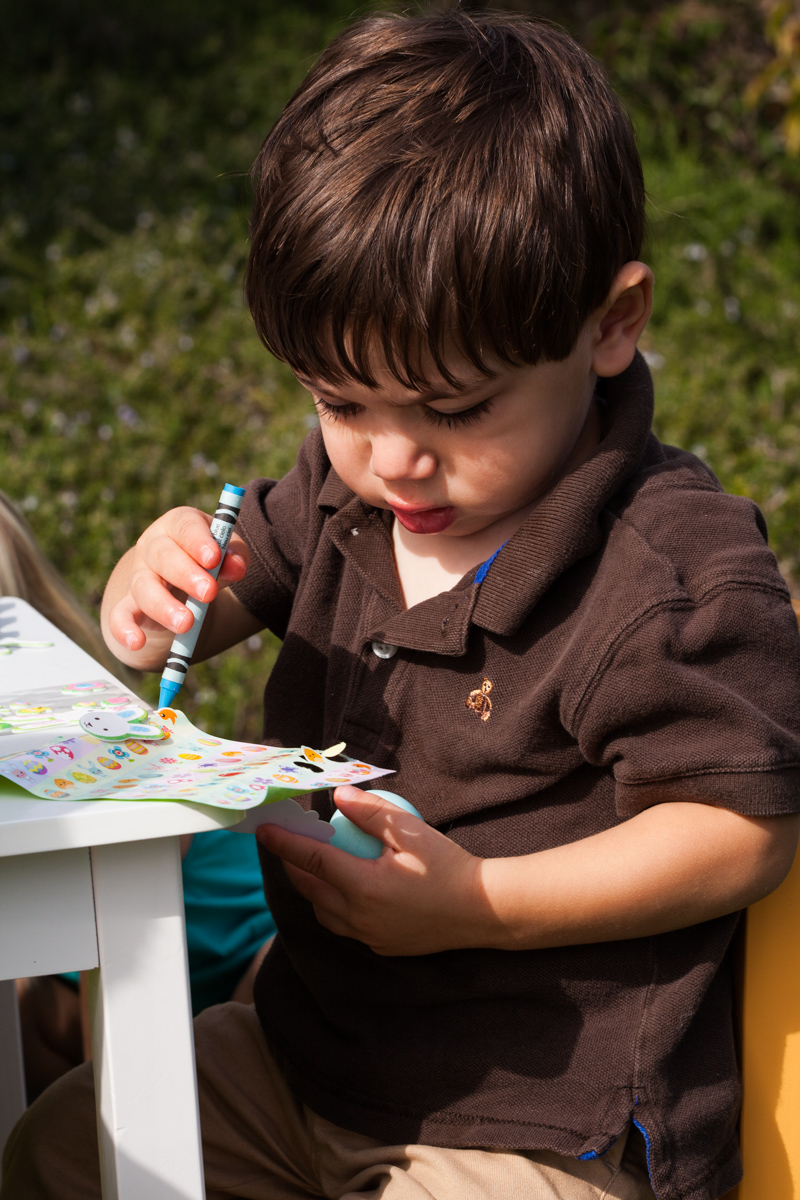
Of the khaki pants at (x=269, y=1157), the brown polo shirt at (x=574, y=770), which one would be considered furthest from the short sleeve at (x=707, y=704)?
the khaki pants at (x=269, y=1157)

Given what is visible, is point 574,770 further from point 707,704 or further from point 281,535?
point 281,535

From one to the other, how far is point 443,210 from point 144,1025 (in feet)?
2.60

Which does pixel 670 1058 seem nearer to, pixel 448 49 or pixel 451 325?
pixel 451 325

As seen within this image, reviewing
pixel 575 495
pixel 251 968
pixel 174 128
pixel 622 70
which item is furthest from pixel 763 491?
pixel 174 128

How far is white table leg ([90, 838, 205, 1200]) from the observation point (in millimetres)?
880

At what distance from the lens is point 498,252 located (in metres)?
1.20

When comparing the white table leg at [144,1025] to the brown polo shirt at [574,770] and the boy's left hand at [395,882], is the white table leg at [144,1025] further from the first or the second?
the brown polo shirt at [574,770]

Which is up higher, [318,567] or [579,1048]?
[318,567]

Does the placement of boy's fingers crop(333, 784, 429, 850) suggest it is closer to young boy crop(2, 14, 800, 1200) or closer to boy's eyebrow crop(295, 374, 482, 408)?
young boy crop(2, 14, 800, 1200)

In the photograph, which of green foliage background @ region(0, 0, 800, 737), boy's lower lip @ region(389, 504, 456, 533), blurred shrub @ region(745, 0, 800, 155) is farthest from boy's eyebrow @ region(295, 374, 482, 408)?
blurred shrub @ region(745, 0, 800, 155)

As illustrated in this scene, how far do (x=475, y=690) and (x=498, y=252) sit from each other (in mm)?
463

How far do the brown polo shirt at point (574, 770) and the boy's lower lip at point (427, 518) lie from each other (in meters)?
0.07

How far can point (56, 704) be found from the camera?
1.14 m

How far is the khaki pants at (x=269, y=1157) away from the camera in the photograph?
125 cm
